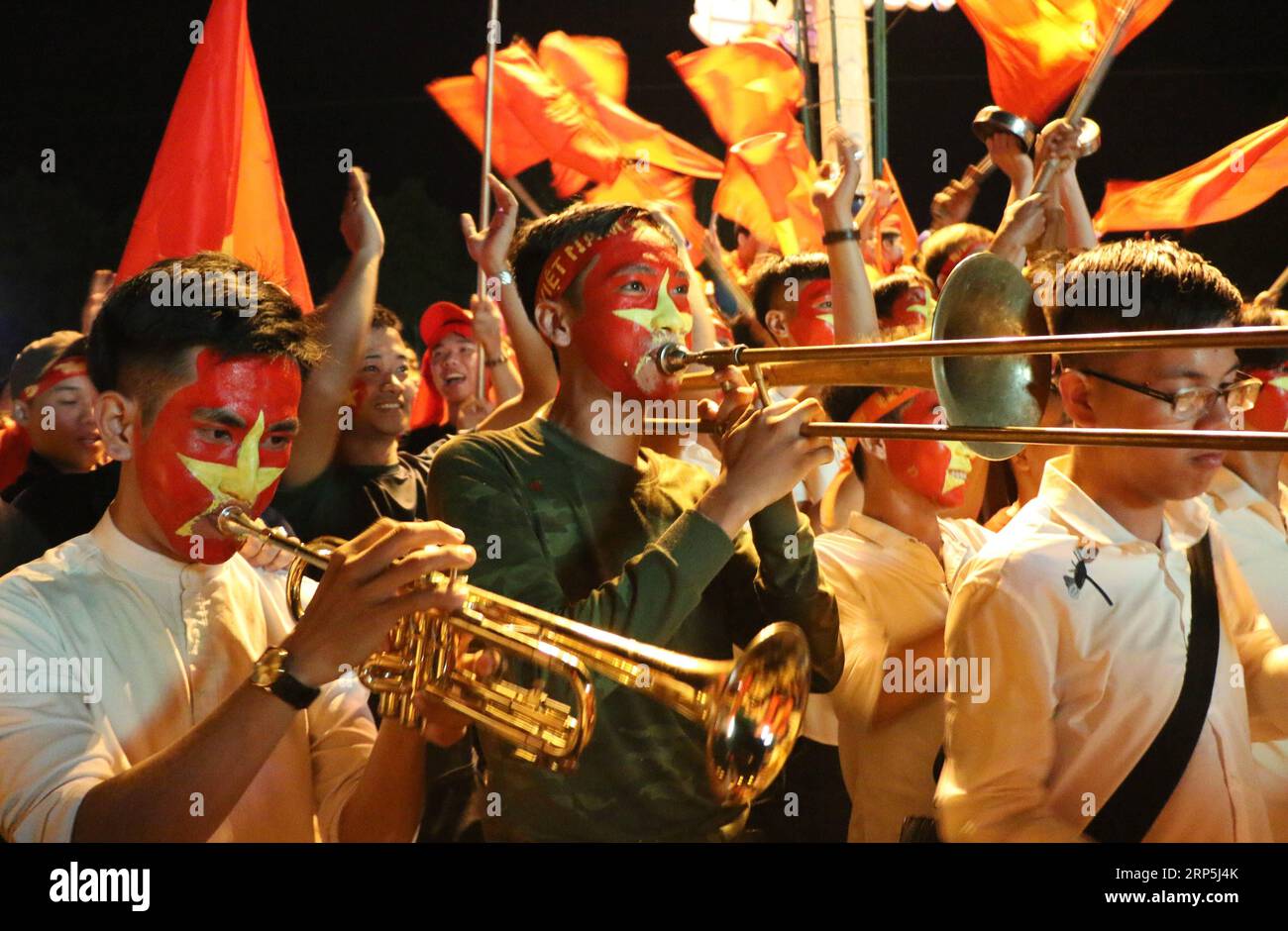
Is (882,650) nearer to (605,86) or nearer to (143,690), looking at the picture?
(143,690)

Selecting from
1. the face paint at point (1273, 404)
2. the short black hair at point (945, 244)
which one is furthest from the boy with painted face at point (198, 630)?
the face paint at point (1273, 404)

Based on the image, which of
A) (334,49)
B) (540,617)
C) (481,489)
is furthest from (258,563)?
(334,49)

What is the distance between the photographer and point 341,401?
3.96 metres

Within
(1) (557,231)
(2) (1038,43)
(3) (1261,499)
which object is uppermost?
(2) (1038,43)

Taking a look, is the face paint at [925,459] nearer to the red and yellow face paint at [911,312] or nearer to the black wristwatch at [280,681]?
the red and yellow face paint at [911,312]

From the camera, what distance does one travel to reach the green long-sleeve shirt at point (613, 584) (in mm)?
2701

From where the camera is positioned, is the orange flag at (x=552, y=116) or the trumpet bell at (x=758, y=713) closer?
the trumpet bell at (x=758, y=713)

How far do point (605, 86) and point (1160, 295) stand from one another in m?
3.38

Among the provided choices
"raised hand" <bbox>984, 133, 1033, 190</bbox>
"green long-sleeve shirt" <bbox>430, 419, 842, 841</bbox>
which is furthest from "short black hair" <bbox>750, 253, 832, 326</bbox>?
"green long-sleeve shirt" <bbox>430, 419, 842, 841</bbox>

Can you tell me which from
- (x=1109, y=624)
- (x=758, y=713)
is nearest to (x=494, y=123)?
(x=1109, y=624)

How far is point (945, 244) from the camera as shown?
16.2 feet

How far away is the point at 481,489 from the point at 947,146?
4326mm

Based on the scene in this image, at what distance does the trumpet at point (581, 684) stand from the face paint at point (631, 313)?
684mm
